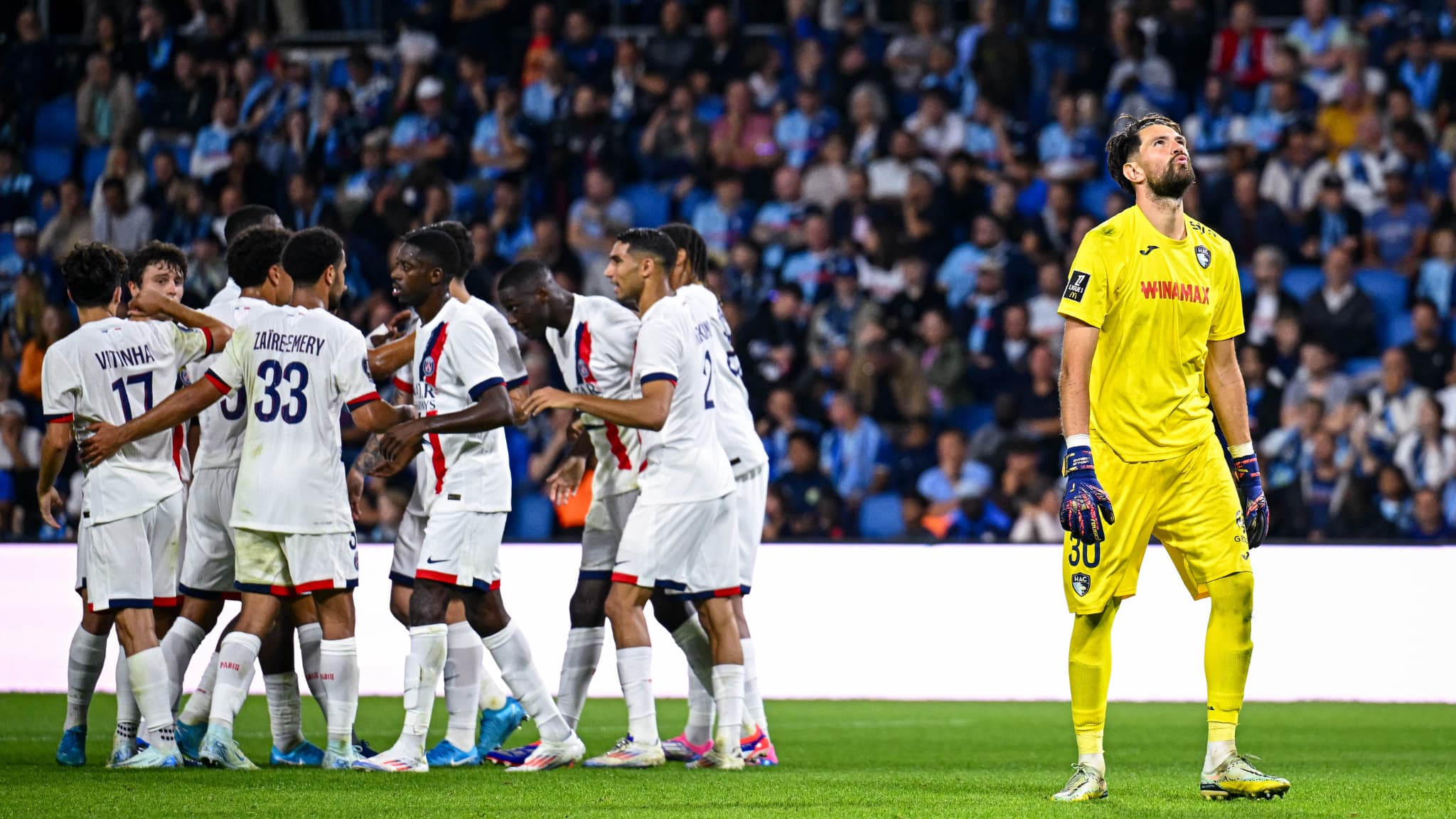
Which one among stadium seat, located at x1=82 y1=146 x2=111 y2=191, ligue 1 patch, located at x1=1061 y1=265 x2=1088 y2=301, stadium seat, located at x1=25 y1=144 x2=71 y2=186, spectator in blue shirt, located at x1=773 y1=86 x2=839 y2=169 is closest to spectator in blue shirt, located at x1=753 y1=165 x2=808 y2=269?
spectator in blue shirt, located at x1=773 y1=86 x2=839 y2=169

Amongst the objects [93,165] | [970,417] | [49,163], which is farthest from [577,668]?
[49,163]

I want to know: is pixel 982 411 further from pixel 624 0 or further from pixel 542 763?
pixel 542 763

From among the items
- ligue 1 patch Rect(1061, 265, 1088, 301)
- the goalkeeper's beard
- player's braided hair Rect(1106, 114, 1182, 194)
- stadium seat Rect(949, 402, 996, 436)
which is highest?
player's braided hair Rect(1106, 114, 1182, 194)

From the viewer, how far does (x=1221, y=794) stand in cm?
615

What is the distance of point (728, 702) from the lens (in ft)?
25.3

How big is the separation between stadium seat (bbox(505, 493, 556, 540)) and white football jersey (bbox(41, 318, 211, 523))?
6.45 meters

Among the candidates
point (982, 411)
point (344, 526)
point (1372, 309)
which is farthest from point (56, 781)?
point (1372, 309)

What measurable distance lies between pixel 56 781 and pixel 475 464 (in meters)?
2.07

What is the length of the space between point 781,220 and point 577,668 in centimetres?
881

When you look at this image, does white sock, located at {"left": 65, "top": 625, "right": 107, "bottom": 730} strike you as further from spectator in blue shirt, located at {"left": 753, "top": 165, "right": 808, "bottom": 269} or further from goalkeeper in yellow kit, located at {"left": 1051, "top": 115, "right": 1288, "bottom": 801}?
spectator in blue shirt, located at {"left": 753, "top": 165, "right": 808, "bottom": 269}

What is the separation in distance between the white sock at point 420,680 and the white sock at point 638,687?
84 cm

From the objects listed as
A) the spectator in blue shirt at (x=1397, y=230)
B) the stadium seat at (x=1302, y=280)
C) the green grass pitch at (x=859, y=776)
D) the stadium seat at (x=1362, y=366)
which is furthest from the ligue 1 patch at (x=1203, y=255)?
the spectator in blue shirt at (x=1397, y=230)

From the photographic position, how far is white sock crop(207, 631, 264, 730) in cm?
748

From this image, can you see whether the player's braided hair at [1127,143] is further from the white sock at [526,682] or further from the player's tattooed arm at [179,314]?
the player's tattooed arm at [179,314]
